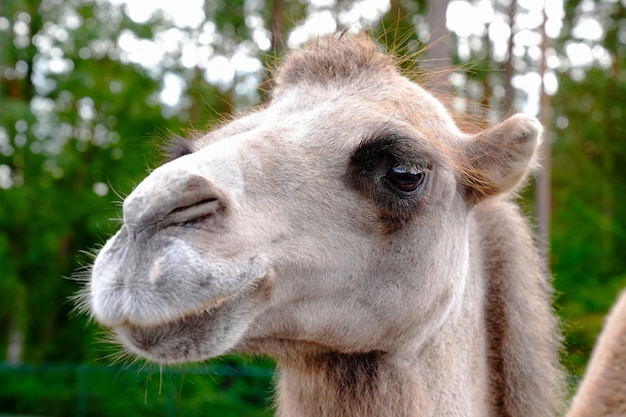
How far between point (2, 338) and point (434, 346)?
22692 mm

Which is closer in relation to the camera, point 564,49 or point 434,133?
point 434,133

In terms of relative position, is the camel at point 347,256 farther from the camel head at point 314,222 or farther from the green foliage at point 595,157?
the green foliage at point 595,157

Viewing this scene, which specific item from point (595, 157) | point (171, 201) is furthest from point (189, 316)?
point (595, 157)

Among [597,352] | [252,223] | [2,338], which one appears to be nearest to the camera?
[252,223]

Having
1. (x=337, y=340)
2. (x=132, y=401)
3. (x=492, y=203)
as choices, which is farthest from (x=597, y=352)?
(x=132, y=401)

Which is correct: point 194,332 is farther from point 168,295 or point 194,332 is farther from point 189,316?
point 168,295

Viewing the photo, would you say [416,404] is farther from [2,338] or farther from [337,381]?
[2,338]

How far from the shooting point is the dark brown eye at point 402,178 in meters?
3.14

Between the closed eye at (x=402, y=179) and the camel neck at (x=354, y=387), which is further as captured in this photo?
the camel neck at (x=354, y=387)

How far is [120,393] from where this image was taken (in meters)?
16.3

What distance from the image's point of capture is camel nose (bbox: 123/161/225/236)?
2.44 metres

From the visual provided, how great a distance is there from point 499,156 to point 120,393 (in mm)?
14484

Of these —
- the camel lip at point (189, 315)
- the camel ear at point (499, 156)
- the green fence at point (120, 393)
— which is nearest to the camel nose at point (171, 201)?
the camel lip at point (189, 315)

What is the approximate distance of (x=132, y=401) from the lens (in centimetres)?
1655
